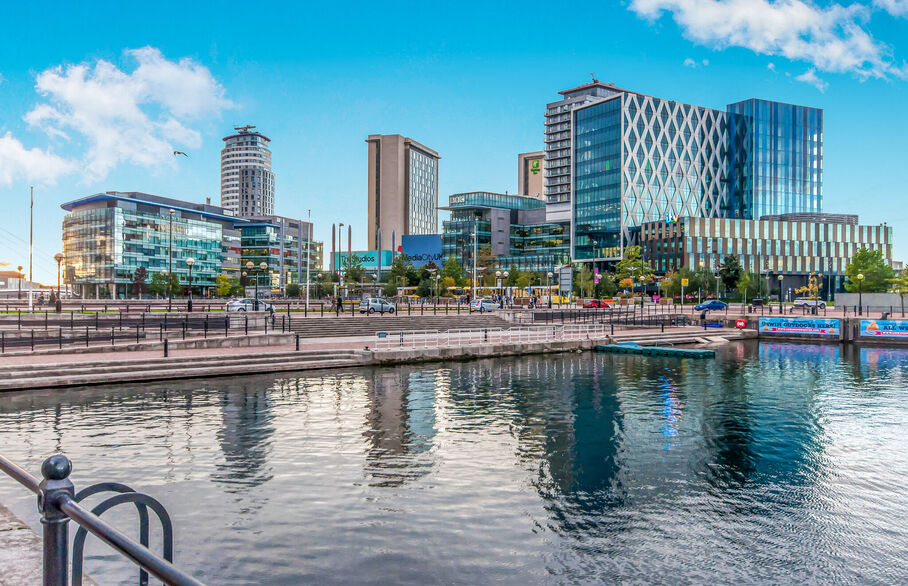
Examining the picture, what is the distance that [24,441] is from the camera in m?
16.8

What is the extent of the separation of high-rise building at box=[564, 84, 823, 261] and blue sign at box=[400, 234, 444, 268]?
39.8 metres

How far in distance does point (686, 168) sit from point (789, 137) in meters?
30.8

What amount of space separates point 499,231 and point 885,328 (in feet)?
421

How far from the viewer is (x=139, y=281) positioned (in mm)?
135125

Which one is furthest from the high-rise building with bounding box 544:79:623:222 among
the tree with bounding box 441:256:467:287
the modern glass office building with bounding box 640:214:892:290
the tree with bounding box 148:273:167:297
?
the tree with bounding box 148:273:167:297

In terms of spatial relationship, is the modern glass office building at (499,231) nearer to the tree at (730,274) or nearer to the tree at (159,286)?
the tree at (730,274)

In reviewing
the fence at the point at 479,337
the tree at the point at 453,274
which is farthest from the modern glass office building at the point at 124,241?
the fence at the point at 479,337

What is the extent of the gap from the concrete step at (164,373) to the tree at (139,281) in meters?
116

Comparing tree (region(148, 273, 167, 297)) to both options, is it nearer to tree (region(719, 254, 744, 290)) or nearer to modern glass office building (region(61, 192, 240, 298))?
modern glass office building (region(61, 192, 240, 298))

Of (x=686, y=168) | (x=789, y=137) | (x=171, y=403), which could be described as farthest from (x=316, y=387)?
(x=789, y=137)

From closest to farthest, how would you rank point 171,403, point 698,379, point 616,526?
1. point 616,526
2. point 171,403
3. point 698,379

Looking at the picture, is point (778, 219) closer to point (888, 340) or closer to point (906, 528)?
point (888, 340)

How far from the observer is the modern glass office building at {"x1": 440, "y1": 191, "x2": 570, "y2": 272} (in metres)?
170

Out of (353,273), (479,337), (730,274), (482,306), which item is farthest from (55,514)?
(353,273)
